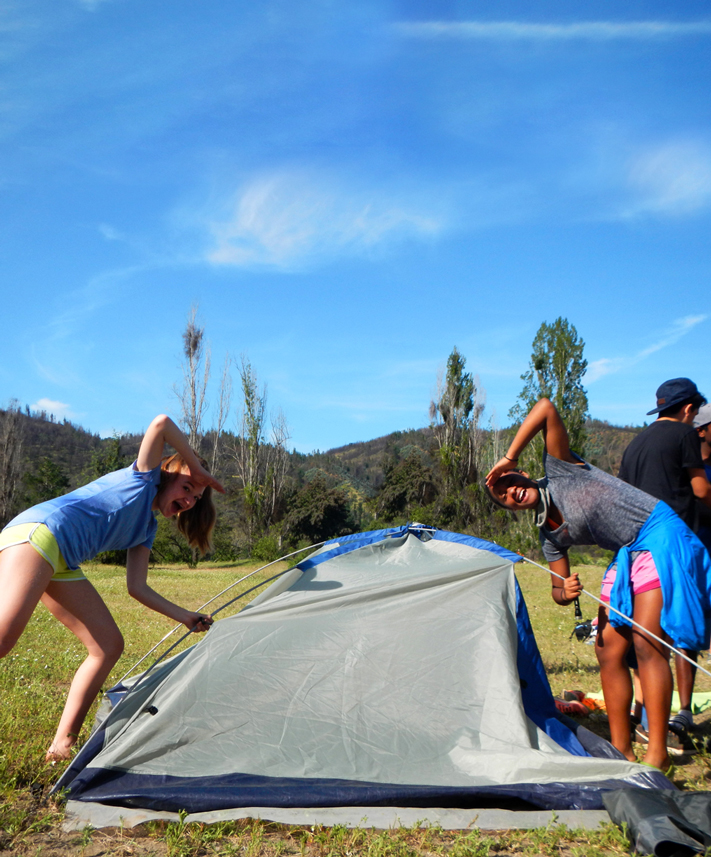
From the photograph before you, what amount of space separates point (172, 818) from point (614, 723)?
199 cm

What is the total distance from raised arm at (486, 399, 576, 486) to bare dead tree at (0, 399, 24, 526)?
24467mm

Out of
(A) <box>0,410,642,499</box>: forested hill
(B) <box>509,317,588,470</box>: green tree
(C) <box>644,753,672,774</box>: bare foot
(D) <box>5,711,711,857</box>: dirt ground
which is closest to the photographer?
(D) <box>5,711,711,857</box>: dirt ground

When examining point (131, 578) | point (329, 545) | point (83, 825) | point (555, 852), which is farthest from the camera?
point (329, 545)

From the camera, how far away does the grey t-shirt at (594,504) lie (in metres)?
2.73

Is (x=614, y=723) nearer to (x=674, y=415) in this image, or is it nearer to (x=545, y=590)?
(x=674, y=415)

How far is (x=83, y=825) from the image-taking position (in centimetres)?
228

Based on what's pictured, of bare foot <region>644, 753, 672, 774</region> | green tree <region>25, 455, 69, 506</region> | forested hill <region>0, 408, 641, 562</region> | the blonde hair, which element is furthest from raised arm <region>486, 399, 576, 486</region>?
green tree <region>25, 455, 69, 506</region>

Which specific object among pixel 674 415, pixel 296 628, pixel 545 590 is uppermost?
pixel 674 415

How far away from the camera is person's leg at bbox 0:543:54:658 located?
7.64 feet

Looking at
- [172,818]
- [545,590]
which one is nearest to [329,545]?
[172,818]

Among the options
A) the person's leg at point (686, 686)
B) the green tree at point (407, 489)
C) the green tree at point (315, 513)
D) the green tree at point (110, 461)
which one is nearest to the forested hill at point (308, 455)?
the green tree at point (407, 489)

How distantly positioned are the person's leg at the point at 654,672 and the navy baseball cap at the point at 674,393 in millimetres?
1021

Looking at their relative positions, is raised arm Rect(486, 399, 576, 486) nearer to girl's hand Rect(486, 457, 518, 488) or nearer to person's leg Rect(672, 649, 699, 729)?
girl's hand Rect(486, 457, 518, 488)

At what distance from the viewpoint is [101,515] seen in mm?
2658
